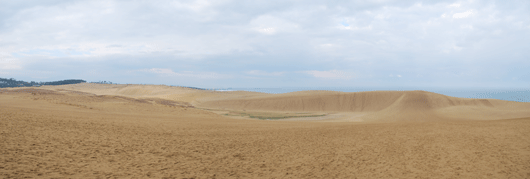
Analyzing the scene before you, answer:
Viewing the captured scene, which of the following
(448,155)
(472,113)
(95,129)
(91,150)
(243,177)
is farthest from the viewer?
(472,113)

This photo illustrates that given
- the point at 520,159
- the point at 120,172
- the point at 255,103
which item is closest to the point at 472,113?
the point at 520,159

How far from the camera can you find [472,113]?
107 feet

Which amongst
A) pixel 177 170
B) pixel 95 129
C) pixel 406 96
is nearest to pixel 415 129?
pixel 177 170

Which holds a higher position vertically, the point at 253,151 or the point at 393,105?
the point at 393,105

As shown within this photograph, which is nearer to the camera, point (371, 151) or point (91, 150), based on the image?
point (91, 150)

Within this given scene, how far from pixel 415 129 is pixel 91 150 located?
1638cm

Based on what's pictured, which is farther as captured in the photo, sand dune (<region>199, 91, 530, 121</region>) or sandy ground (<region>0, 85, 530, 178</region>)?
sand dune (<region>199, 91, 530, 121</region>)

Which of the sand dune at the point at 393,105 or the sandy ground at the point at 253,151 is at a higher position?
the sand dune at the point at 393,105

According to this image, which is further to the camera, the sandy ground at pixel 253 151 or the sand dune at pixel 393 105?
the sand dune at pixel 393 105

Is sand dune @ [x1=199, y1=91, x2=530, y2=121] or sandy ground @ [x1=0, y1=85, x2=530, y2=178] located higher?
sand dune @ [x1=199, y1=91, x2=530, y2=121]

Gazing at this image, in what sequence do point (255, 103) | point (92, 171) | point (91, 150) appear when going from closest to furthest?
point (92, 171) < point (91, 150) < point (255, 103)

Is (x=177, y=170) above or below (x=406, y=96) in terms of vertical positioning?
below

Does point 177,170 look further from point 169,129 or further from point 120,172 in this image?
point 169,129

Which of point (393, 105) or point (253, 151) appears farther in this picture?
point (393, 105)
